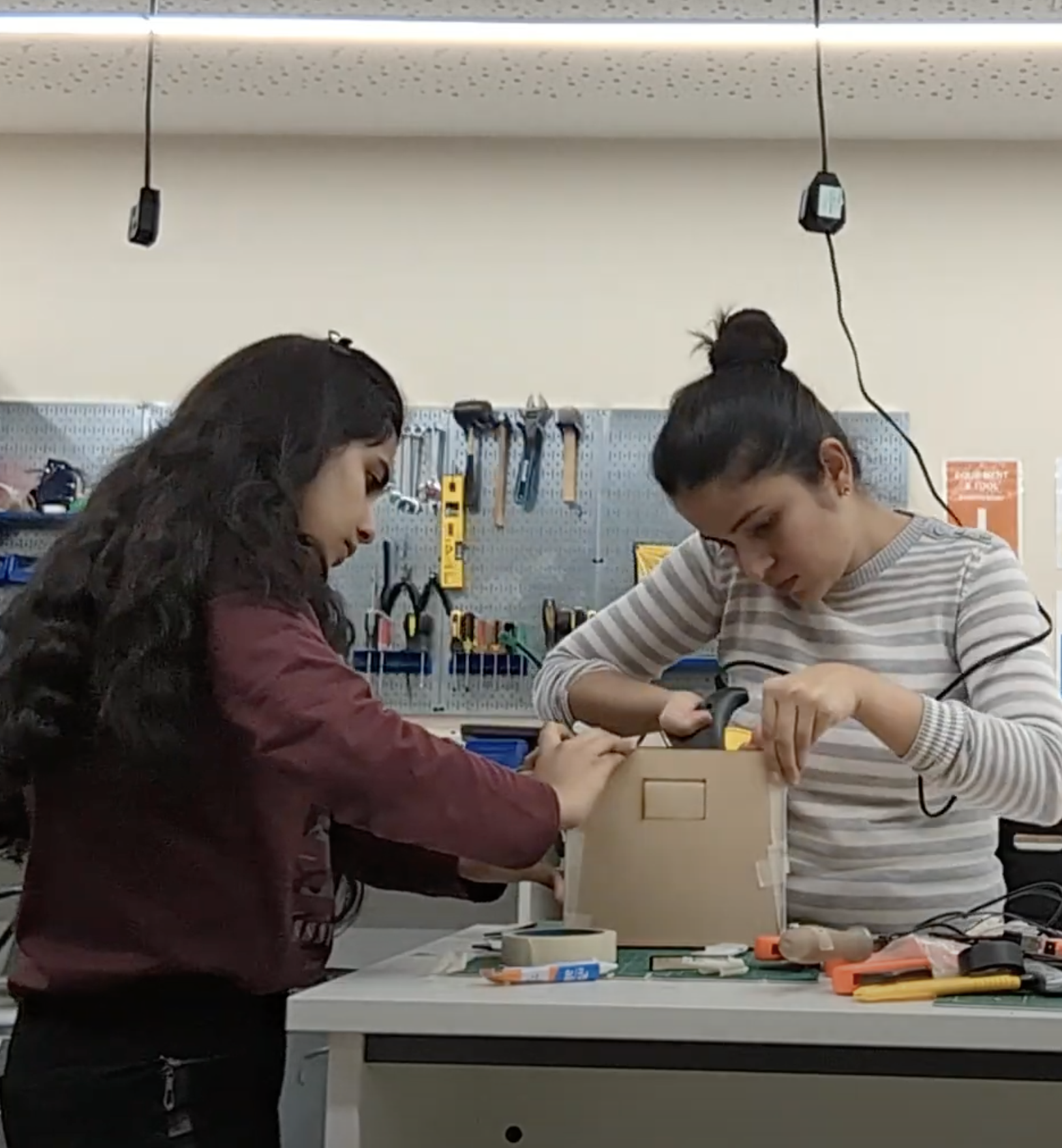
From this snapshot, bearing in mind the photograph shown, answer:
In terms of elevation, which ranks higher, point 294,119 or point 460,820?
point 294,119

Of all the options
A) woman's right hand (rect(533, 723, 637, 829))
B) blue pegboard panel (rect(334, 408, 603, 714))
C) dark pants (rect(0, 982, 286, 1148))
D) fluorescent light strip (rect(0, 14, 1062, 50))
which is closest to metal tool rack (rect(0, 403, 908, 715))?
blue pegboard panel (rect(334, 408, 603, 714))

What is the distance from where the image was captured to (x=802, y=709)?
1.05 metres

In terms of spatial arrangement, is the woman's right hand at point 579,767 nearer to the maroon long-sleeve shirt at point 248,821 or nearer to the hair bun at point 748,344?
the maroon long-sleeve shirt at point 248,821

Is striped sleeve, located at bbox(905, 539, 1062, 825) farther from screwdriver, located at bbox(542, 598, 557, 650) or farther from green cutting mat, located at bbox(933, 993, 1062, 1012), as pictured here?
screwdriver, located at bbox(542, 598, 557, 650)

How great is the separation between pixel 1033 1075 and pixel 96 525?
77cm

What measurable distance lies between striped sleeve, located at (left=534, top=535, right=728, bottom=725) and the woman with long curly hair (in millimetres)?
399

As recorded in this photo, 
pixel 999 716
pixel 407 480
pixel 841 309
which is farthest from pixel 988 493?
pixel 999 716

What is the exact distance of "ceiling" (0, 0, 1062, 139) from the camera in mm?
2545

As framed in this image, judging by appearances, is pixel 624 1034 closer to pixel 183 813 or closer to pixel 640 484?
pixel 183 813

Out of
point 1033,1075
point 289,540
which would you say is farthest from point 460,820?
point 1033,1075

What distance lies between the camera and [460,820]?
924 mm

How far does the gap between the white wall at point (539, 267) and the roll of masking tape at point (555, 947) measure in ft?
6.94

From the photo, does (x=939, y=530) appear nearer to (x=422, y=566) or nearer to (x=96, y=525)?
(x=96, y=525)

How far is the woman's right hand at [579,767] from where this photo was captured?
1.06 metres
